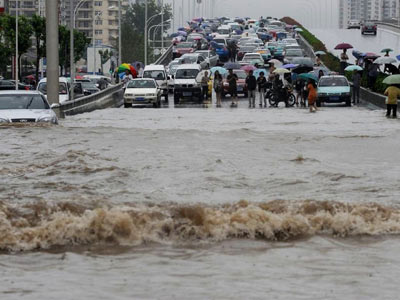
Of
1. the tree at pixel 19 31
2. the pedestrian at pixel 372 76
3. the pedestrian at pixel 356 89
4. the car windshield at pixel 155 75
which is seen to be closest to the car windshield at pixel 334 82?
the pedestrian at pixel 356 89

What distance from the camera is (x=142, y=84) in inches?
1939

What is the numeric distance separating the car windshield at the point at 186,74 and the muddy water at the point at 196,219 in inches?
1071

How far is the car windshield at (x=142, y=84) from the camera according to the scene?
49.1 m

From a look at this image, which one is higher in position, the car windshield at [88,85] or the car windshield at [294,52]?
the car windshield at [294,52]

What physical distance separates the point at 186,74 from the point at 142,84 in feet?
16.7

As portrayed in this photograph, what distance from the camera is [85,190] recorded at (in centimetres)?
1745

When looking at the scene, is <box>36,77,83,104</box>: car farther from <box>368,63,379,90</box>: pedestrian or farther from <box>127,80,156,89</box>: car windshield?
<box>368,63,379,90</box>: pedestrian

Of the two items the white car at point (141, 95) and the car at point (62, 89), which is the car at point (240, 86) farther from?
the car at point (62, 89)

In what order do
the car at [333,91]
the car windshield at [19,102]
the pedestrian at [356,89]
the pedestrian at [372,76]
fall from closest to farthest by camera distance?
the car windshield at [19,102] → the car at [333,91] → the pedestrian at [356,89] → the pedestrian at [372,76]

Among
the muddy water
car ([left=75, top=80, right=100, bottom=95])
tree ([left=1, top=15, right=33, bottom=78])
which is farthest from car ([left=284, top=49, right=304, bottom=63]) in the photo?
the muddy water

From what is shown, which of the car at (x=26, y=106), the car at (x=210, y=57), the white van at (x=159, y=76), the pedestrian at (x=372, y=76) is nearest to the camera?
the car at (x=26, y=106)

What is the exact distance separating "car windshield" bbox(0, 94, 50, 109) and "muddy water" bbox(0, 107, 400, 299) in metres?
2.03

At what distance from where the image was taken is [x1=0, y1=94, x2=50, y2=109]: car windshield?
2820 cm

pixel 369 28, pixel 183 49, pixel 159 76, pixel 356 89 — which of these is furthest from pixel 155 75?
pixel 369 28
